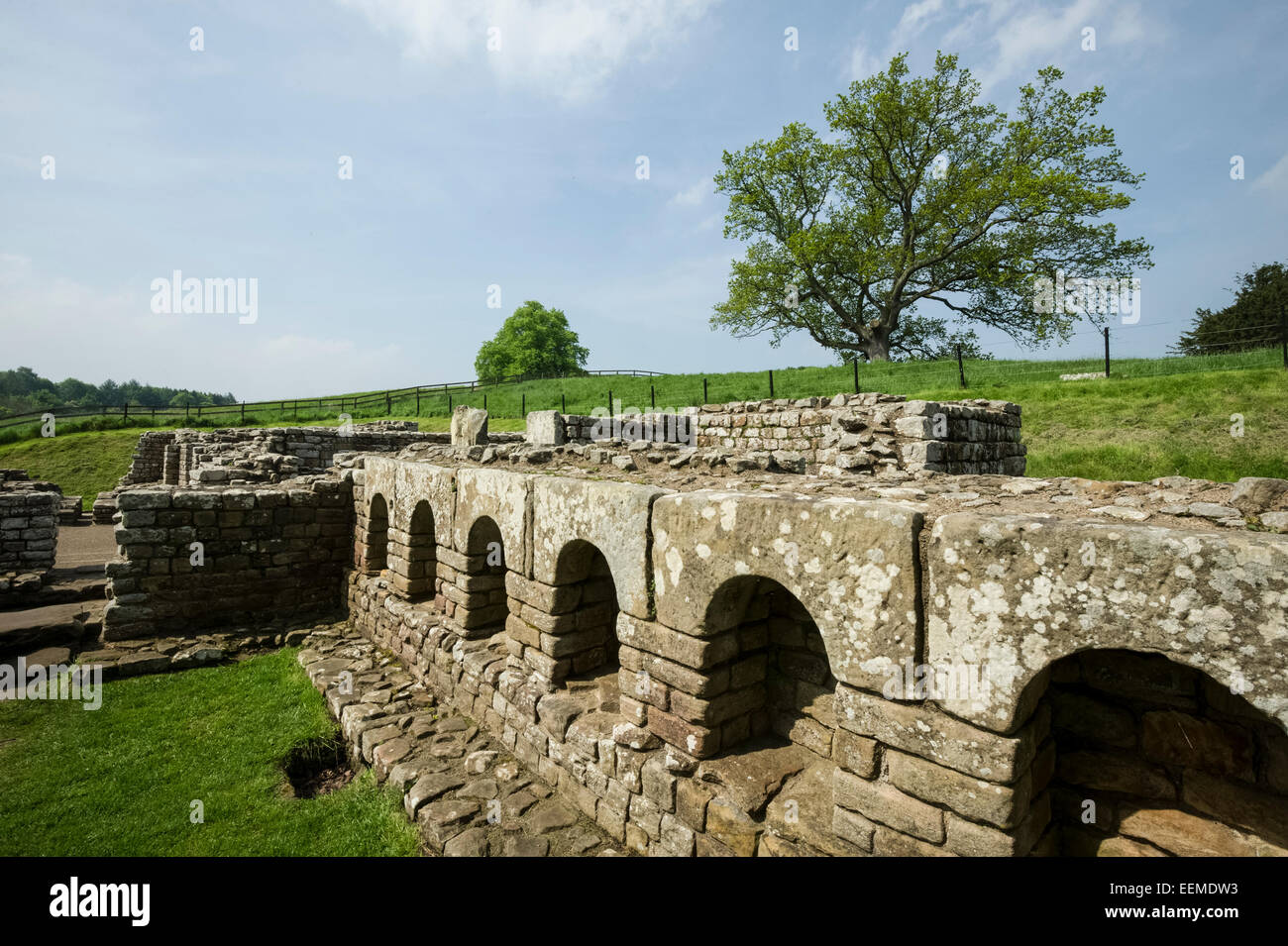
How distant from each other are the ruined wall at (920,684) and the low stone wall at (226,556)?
6801mm

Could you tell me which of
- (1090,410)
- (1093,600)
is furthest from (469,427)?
(1090,410)

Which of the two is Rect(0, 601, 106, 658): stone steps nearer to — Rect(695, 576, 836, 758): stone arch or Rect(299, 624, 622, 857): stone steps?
Rect(299, 624, 622, 857): stone steps

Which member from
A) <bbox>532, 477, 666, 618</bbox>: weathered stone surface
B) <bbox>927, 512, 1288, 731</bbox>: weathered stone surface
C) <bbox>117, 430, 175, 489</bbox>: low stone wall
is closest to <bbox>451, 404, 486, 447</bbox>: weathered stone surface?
<bbox>532, 477, 666, 618</bbox>: weathered stone surface

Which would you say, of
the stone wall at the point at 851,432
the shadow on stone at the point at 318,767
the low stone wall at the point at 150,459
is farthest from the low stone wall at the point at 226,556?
the low stone wall at the point at 150,459

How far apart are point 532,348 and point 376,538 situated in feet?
141

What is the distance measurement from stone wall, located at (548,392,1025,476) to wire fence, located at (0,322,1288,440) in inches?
192

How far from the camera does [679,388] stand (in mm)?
26156

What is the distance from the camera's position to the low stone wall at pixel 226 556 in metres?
8.12

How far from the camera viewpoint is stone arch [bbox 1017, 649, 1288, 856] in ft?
7.64

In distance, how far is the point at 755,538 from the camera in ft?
10.4

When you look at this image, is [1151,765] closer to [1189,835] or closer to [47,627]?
[1189,835]
